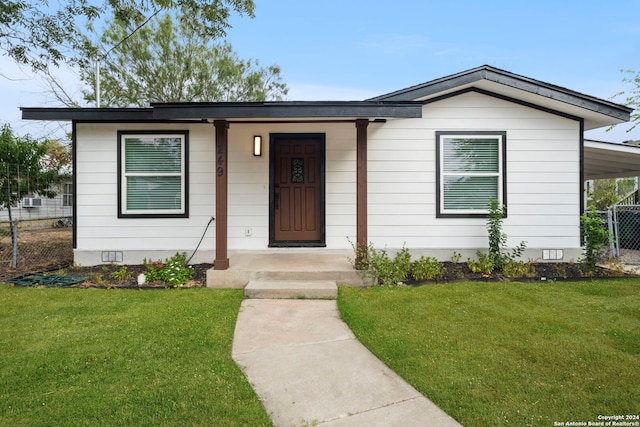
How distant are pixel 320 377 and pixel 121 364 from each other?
140cm

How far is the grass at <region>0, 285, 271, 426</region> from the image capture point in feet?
6.23

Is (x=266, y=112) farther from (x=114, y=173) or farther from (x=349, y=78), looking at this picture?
(x=349, y=78)

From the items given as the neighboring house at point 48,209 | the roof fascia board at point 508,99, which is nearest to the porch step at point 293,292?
the roof fascia board at point 508,99

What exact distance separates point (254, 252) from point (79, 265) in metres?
2.81

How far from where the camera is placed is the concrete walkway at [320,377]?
1.90 m

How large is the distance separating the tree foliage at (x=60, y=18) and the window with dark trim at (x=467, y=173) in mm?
3680

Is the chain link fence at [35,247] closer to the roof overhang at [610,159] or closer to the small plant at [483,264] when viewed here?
the small plant at [483,264]

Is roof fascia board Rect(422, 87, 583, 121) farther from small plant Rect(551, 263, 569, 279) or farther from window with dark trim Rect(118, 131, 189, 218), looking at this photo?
window with dark trim Rect(118, 131, 189, 218)

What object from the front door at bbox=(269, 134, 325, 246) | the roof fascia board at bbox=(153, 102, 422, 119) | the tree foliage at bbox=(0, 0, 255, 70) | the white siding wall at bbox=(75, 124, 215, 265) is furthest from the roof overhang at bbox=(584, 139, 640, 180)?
the white siding wall at bbox=(75, 124, 215, 265)

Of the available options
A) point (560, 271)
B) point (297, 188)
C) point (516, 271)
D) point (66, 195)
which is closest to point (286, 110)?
point (297, 188)

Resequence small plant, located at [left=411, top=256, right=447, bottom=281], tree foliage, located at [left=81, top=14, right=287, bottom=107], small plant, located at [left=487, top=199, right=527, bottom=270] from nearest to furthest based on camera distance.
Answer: small plant, located at [left=411, top=256, right=447, bottom=281] → small plant, located at [left=487, top=199, right=527, bottom=270] → tree foliage, located at [left=81, top=14, right=287, bottom=107]

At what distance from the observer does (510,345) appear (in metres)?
2.76

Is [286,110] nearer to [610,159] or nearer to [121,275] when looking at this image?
[121,275]

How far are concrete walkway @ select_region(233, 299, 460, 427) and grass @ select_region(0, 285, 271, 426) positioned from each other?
0.15 meters
